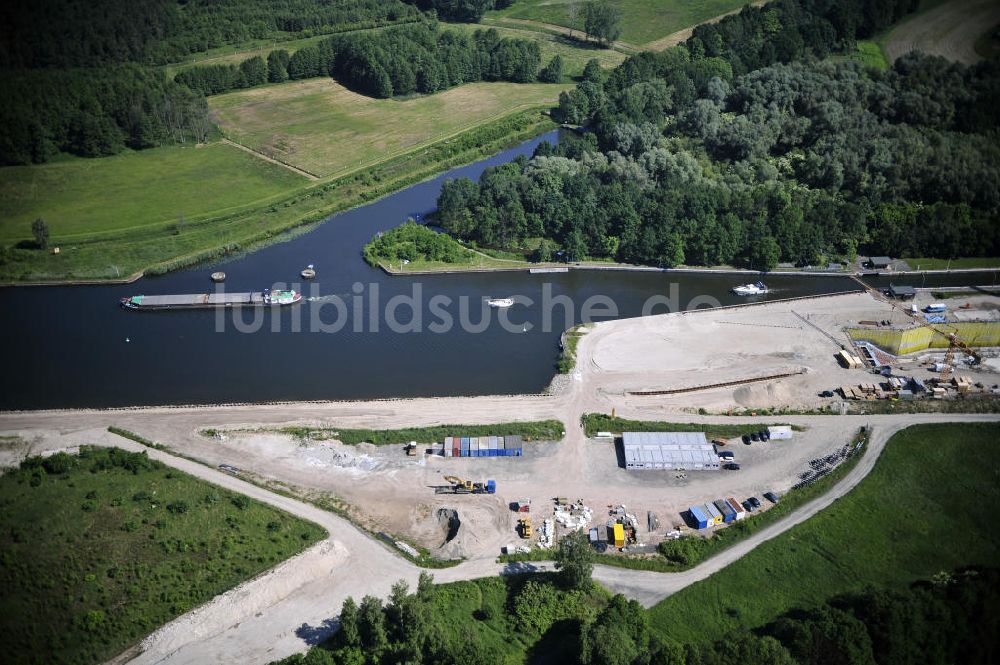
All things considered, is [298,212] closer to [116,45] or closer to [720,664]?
[116,45]

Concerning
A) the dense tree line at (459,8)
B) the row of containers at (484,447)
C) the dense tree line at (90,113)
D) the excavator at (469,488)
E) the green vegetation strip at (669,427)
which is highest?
the dense tree line at (459,8)

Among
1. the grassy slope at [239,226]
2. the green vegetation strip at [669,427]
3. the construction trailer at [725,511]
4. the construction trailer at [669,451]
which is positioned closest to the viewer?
the construction trailer at [725,511]

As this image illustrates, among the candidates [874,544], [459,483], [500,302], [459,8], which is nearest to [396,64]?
[459,8]

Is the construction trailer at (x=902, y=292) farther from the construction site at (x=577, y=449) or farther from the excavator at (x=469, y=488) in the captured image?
the excavator at (x=469, y=488)

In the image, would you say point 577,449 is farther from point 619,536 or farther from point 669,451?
point 619,536

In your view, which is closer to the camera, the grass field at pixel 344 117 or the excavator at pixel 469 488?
the excavator at pixel 469 488

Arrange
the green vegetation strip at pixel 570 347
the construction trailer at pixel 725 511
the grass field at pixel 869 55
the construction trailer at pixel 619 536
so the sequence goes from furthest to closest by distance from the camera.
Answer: the grass field at pixel 869 55
the green vegetation strip at pixel 570 347
the construction trailer at pixel 725 511
the construction trailer at pixel 619 536

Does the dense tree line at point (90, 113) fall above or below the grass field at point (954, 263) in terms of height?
above

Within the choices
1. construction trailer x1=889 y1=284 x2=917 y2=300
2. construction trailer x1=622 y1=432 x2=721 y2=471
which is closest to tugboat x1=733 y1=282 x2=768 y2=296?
construction trailer x1=889 y1=284 x2=917 y2=300

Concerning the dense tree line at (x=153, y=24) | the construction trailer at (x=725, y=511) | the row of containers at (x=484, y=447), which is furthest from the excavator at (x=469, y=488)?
the dense tree line at (x=153, y=24)
